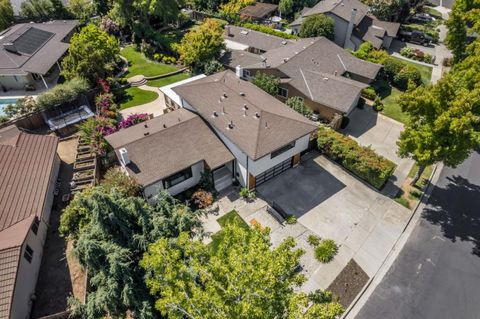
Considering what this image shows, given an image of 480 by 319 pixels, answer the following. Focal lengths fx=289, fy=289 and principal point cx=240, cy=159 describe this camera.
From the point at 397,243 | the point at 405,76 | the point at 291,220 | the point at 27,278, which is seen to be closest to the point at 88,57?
the point at 27,278

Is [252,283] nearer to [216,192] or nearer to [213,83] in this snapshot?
[216,192]

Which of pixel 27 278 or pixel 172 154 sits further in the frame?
pixel 172 154

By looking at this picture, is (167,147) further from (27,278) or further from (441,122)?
(441,122)

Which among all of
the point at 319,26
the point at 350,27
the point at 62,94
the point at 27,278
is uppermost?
the point at 319,26

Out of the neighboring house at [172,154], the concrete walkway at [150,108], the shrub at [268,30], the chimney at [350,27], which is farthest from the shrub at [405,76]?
the concrete walkway at [150,108]

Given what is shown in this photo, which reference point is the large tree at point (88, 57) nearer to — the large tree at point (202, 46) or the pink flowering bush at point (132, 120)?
the pink flowering bush at point (132, 120)

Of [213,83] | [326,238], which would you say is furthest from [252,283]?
[213,83]

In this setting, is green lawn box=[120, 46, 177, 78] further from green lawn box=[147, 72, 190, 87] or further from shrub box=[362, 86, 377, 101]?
shrub box=[362, 86, 377, 101]
